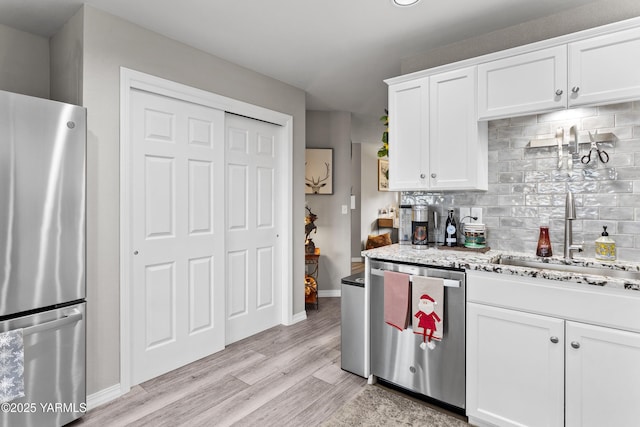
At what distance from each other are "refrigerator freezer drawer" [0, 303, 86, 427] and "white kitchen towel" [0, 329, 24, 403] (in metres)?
0.03

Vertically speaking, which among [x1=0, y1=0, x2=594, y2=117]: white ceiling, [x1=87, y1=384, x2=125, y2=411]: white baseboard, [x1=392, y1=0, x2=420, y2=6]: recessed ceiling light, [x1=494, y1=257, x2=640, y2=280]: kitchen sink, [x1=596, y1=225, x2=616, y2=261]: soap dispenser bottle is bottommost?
[x1=87, y1=384, x2=125, y2=411]: white baseboard

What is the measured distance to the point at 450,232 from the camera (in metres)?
2.53

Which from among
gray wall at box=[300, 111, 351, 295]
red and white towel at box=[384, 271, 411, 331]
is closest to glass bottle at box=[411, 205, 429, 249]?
red and white towel at box=[384, 271, 411, 331]

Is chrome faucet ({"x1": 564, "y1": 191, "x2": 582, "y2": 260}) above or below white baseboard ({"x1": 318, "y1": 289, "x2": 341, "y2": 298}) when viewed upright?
above

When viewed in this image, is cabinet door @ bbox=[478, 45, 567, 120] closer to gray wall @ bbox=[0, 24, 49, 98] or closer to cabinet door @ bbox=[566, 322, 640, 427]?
cabinet door @ bbox=[566, 322, 640, 427]

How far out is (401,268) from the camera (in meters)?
2.17

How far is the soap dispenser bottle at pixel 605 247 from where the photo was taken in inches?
77.9

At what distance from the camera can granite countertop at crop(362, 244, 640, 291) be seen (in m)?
1.58

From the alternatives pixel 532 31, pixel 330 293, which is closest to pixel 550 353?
pixel 532 31

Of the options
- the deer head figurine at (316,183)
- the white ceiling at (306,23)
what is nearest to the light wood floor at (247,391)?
the deer head figurine at (316,183)

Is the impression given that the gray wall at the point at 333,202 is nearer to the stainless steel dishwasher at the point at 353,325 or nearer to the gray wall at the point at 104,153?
the stainless steel dishwasher at the point at 353,325

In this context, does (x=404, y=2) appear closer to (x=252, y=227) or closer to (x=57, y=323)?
(x=252, y=227)

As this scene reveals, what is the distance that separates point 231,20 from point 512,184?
7.42ft

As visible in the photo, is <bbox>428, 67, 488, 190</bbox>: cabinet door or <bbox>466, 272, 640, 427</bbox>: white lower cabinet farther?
<bbox>428, 67, 488, 190</bbox>: cabinet door
